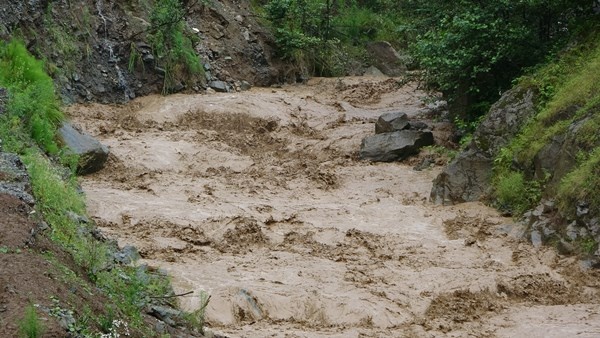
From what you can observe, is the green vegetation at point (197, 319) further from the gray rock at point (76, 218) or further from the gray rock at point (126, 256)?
the gray rock at point (76, 218)

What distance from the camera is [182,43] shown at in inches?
827

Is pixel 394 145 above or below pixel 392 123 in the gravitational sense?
below

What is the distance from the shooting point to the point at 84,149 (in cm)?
1386

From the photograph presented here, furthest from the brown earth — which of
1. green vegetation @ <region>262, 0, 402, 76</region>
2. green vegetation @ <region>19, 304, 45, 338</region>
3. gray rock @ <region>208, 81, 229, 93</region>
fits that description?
green vegetation @ <region>262, 0, 402, 76</region>

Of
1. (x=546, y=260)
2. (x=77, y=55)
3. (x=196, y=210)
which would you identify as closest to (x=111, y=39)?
(x=77, y=55)

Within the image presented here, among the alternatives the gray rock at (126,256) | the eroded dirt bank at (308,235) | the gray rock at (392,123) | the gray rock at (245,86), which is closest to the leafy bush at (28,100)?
the eroded dirt bank at (308,235)

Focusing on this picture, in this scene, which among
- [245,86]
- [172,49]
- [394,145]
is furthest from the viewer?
[245,86]

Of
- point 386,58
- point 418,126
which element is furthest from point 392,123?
point 386,58

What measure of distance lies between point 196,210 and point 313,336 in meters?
4.60

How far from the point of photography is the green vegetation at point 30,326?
16.6ft

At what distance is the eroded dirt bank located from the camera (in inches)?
363

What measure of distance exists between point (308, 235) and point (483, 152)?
3590mm

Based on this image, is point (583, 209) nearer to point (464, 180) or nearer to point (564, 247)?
point (564, 247)

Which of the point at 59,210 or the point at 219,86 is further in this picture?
the point at 219,86
